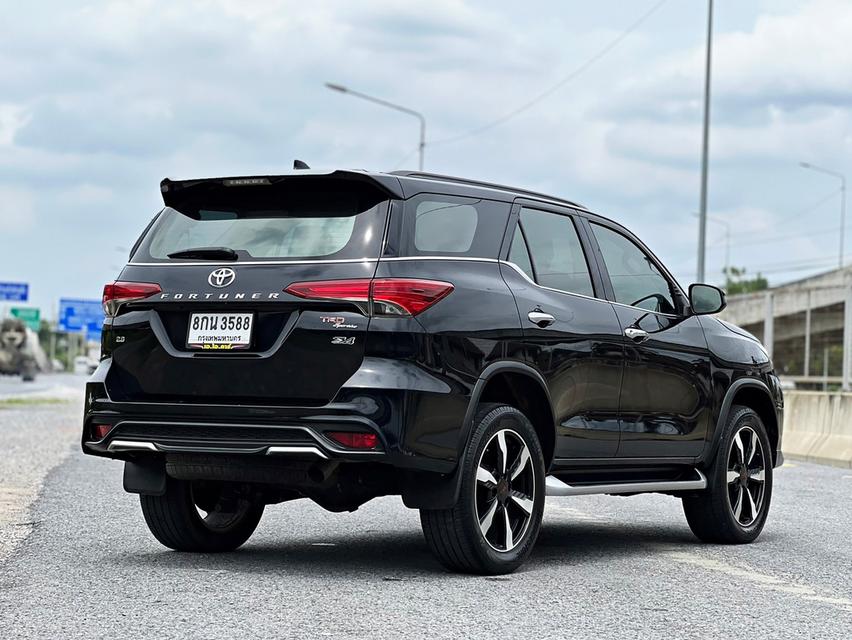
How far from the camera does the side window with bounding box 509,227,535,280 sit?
7.53 m

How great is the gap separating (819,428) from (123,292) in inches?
525

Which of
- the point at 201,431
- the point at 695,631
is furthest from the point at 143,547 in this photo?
the point at 695,631

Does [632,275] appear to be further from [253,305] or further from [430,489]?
[253,305]

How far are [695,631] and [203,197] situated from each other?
3270 mm

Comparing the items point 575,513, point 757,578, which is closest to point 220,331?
point 757,578

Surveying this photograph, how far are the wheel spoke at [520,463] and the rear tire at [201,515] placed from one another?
4.95 ft

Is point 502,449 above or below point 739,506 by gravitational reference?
above

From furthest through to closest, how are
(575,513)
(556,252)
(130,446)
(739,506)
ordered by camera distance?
(575,513)
(739,506)
(556,252)
(130,446)

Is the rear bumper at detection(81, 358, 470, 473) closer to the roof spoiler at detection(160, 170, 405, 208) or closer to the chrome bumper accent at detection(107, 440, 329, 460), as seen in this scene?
the chrome bumper accent at detection(107, 440, 329, 460)

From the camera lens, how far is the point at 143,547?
26.9 ft

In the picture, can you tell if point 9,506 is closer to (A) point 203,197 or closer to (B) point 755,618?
(A) point 203,197

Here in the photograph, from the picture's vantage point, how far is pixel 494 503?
7082 millimetres

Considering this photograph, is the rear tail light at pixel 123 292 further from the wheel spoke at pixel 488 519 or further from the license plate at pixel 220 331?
the wheel spoke at pixel 488 519

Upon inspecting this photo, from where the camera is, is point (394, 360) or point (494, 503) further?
point (494, 503)
